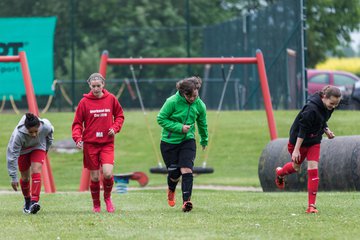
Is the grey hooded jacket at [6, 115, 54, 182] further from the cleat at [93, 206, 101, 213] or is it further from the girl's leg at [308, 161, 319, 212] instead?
the girl's leg at [308, 161, 319, 212]

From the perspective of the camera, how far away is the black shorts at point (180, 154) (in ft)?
44.4

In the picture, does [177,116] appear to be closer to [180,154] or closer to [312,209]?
[180,154]

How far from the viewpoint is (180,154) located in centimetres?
1362

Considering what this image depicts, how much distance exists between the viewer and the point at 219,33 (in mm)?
35719

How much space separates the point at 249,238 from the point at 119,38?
27901 millimetres

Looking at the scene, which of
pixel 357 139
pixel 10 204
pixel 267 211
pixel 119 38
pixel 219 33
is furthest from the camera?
pixel 119 38

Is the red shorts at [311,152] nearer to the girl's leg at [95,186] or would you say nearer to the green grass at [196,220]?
the green grass at [196,220]

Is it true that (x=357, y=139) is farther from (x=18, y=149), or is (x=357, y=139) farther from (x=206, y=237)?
(x=206, y=237)

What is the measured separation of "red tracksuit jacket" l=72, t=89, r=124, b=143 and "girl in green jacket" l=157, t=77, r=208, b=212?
58 cm

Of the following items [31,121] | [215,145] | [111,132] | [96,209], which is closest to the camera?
[31,121]

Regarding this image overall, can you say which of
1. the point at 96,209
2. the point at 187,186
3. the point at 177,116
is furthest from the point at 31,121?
the point at 187,186

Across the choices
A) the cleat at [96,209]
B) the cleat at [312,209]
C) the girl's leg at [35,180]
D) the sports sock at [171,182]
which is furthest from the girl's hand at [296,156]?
the girl's leg at [35,180]

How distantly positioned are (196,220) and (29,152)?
253cm

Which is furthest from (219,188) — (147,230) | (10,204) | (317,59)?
(317,59)
